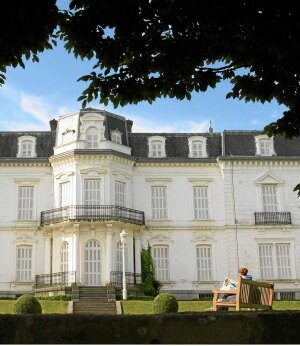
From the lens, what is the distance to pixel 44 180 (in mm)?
34531

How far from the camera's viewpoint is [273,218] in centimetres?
3459

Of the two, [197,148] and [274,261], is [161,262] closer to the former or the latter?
[274,261]

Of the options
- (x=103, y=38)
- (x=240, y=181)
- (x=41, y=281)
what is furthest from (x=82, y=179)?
(x=103, y=38)

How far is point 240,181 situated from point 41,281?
1304 centimetres

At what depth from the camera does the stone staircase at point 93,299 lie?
88.5 ft

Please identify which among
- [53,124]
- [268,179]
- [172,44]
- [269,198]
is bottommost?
[172,44]

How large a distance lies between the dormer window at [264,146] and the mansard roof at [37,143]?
500 inches

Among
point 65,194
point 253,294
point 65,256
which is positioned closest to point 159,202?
point 65,194

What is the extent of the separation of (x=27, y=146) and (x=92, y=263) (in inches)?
337

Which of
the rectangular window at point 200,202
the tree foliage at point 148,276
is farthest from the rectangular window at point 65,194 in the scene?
the rectangular window at point 200,202

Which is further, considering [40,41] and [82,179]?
[82,179]

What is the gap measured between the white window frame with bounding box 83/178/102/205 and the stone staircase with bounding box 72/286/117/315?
4.98 m

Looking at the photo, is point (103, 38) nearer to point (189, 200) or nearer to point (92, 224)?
point (92, 224)

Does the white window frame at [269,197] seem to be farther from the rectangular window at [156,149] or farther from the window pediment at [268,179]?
the rectangular window at [156,149]
